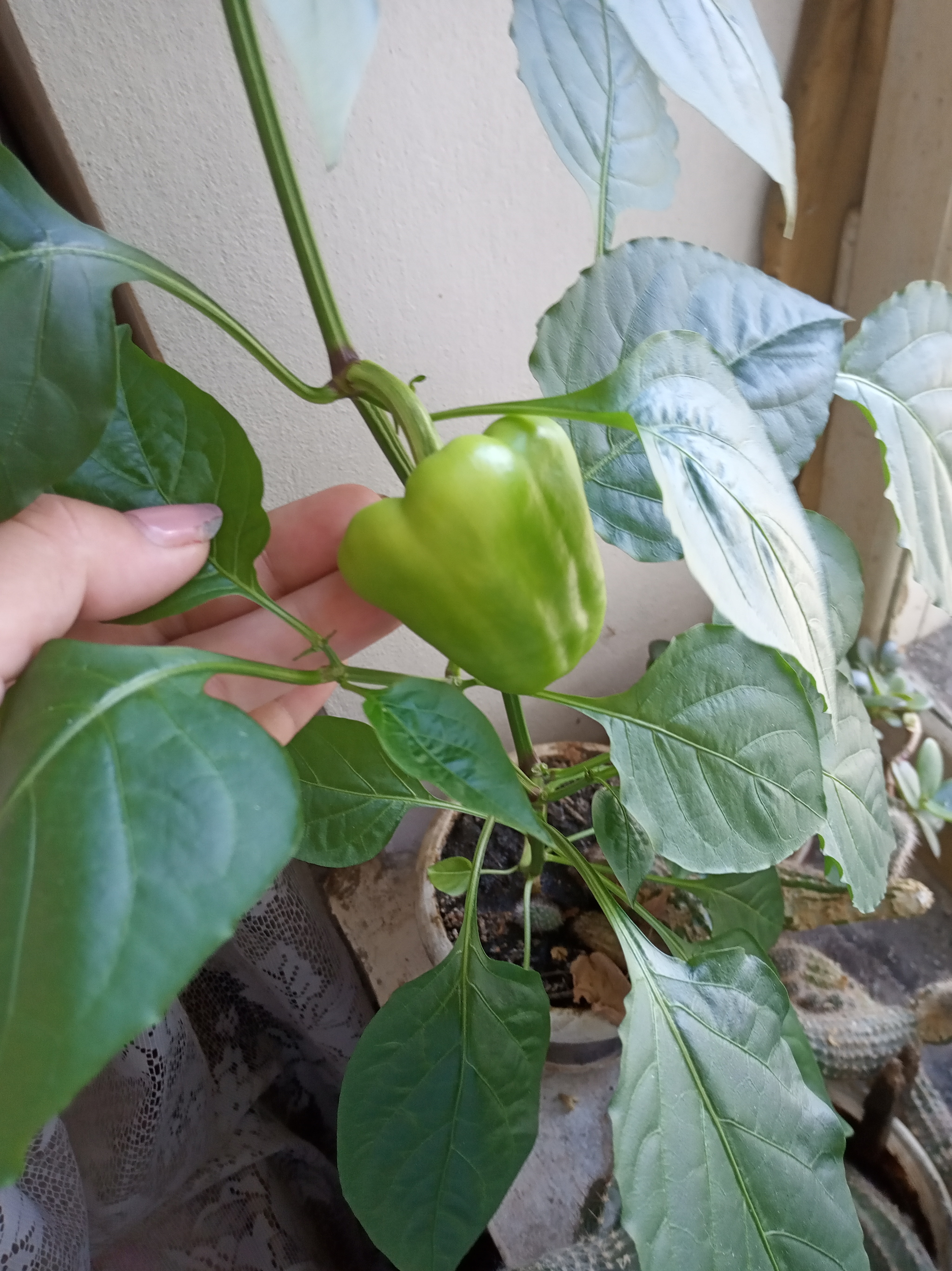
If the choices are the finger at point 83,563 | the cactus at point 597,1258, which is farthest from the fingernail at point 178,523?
the cactus at point 597,1258

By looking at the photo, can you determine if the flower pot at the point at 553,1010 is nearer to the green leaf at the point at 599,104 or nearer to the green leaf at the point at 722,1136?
the green leaf at the point at 722,1136

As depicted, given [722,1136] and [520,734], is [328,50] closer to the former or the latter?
[520,734]

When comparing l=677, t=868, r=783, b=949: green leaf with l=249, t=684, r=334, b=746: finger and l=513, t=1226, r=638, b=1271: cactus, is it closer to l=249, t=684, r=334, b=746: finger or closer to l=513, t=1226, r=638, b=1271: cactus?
l=513, t=1226, r=638, b=1271: cactus

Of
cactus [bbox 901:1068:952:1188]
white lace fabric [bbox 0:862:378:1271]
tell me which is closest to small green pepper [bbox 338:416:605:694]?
white lace fabric [bbox 0:862:378:1271]

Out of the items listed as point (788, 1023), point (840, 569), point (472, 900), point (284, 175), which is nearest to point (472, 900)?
point (472, 900)

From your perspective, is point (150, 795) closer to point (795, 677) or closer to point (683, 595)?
point (795, 677)

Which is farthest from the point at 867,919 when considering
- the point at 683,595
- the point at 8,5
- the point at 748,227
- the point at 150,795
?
the point at 8,5
